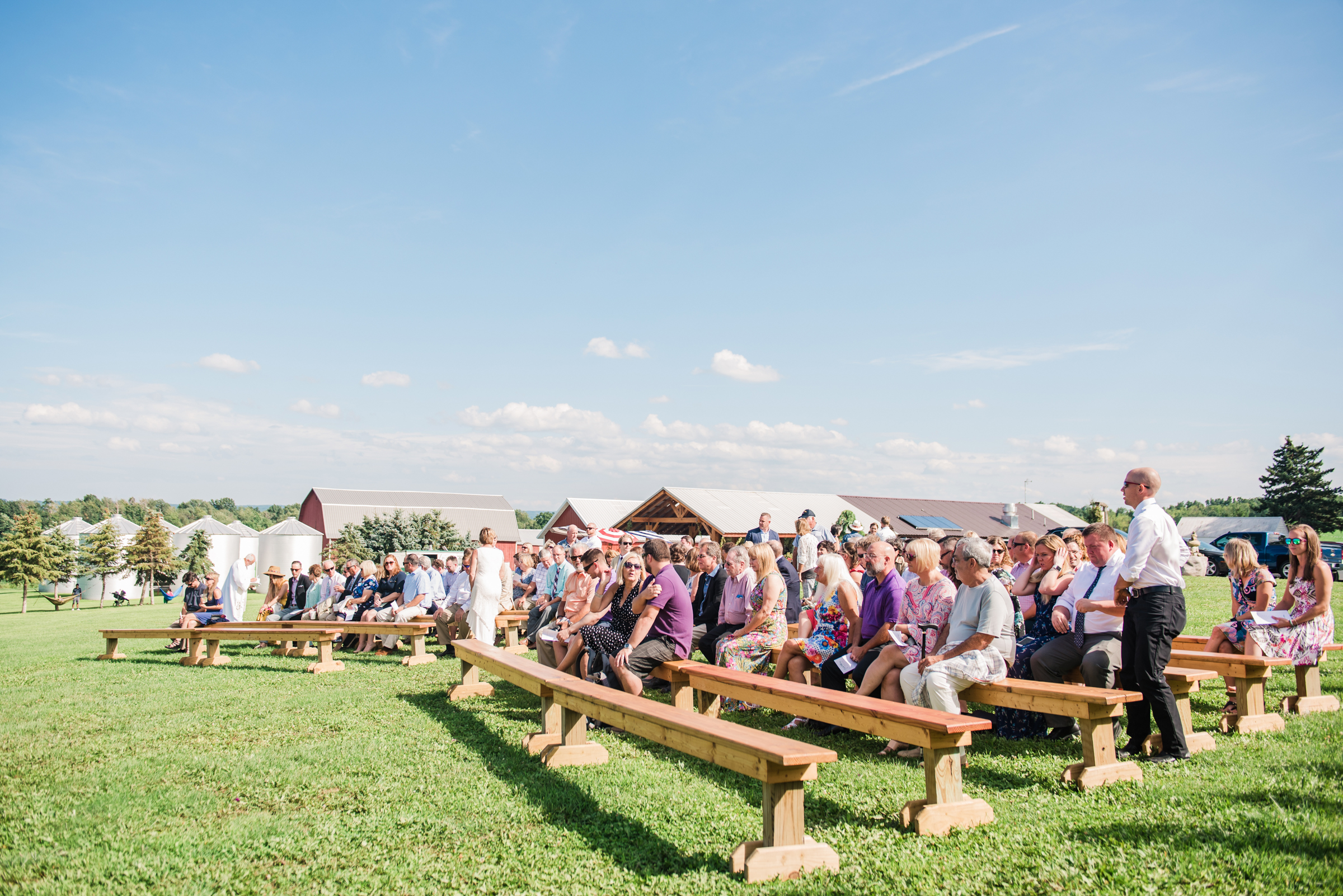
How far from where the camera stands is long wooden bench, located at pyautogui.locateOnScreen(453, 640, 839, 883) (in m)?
3.42

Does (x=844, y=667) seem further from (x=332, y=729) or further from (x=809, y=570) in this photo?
(x=809, y=570)

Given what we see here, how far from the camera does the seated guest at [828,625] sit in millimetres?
6430

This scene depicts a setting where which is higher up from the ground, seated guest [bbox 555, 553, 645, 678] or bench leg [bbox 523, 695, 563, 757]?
seated guest [bbox 555, 553, 645, 678]

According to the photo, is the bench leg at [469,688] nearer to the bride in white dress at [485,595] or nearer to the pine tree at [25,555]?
the bride in white dress at [485,595]

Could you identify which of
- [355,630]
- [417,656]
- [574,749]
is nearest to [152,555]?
[355,630]

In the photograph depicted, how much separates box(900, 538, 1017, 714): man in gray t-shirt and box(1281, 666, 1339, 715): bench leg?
2.88m

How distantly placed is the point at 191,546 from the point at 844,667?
169 feet

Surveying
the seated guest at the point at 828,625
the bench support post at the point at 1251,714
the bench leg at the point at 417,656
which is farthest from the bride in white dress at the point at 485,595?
the bench support post at the point at 1251,714

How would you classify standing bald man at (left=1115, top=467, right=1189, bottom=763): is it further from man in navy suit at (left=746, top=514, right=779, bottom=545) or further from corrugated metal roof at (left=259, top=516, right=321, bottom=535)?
corrugated metal roof at (left=259, top=516, right=321, bottom=535)

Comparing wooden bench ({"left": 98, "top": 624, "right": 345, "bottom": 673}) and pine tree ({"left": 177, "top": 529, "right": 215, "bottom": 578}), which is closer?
wooden bench ({"left": 98, "top": 624, "right": 345, "bottom": 673})

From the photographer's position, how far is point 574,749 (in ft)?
17.3

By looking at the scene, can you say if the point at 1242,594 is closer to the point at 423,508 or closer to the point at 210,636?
the point at 210,636

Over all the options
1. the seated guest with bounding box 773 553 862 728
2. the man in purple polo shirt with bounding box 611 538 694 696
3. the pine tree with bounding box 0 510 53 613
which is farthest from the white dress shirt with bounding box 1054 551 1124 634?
the pine tree with bounding box 0 510 53 613

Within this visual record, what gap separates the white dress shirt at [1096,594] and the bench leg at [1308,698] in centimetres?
187
